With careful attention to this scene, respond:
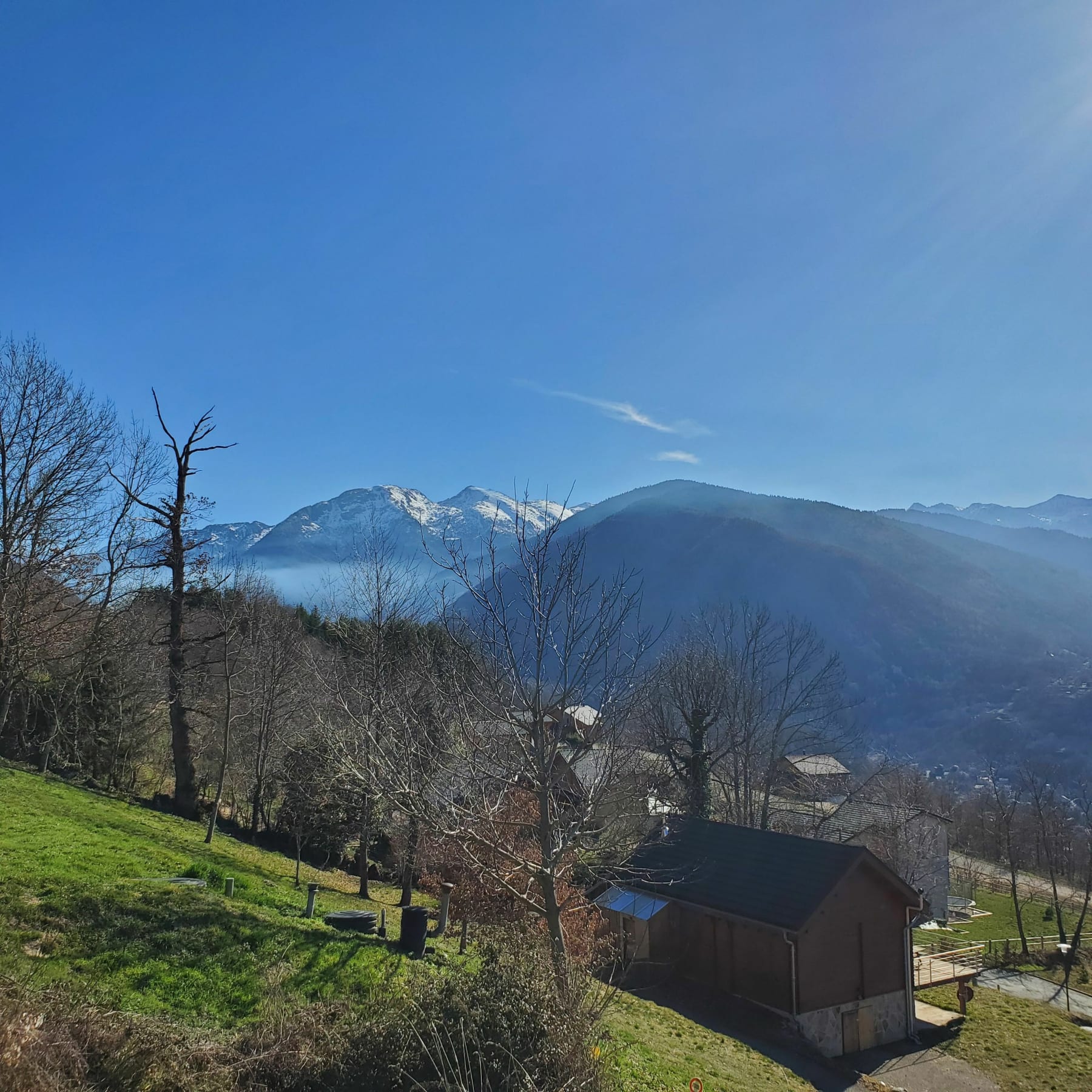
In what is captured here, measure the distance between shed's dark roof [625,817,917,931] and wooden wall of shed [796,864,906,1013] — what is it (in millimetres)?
391

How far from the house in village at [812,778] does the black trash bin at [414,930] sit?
19324 millimetres

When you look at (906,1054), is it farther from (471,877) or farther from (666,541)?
(666,541)

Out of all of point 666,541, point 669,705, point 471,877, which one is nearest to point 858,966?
point 471,877

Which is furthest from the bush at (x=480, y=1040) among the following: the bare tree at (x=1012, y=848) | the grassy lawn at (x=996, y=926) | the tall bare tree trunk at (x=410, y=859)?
the bare tree at (x=1012, y=848)

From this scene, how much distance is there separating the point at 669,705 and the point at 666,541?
509ft

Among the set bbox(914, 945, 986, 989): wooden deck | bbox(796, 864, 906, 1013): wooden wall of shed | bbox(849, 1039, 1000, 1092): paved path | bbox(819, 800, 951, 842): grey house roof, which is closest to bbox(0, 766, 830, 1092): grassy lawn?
bbox(796, 864, 906, 1013): wooden wall of shed

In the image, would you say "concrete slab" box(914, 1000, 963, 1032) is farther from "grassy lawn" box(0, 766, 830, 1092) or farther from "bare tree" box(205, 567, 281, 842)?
"bare tree" box(205, 567, 281, 842)

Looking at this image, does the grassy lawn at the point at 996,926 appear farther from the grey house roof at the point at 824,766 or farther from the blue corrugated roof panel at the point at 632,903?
the blue corrugated roof panel at the point at 632,903

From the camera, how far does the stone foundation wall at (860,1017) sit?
16.8m

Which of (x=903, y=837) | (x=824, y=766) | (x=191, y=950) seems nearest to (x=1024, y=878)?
(x=824, y=766)

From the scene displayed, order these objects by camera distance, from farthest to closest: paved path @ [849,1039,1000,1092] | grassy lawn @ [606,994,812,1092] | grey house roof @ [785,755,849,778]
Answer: grey house roof @ [785,755,849,778]
paved path @ [849,1039,1000,1092]
grassy lawn @ [606,994,812,1092]

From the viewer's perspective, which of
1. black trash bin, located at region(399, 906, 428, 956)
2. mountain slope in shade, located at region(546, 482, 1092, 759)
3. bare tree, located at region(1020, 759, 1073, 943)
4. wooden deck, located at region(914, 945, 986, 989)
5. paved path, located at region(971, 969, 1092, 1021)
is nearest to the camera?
black trash bin, located at region(399, 906, 428, 956)

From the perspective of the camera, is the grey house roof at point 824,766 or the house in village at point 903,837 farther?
the grey house roof at point 824,766

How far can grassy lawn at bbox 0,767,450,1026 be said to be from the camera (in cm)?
695
